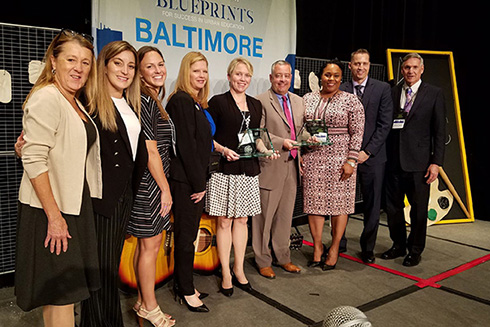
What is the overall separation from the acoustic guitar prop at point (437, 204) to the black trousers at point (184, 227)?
3.20 metres

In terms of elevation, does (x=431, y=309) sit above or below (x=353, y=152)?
below

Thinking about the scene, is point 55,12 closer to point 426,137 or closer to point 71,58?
point 71,58

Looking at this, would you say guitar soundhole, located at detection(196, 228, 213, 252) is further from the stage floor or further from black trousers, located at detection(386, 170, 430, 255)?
black trousers, located at detection(386, 170, 430, 255)

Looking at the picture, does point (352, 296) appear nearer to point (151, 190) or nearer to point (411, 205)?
point (411, 205)

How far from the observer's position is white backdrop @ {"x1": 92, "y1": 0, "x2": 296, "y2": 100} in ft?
9.87

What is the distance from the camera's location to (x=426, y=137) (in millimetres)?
3475

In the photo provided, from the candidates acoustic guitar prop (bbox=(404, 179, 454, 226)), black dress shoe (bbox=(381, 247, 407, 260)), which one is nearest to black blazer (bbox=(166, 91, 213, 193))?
black dress shoe (bbox=(381, 247, 407, 260))

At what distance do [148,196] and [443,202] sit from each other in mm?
4062

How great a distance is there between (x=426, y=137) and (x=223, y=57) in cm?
187

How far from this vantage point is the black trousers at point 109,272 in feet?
6.38

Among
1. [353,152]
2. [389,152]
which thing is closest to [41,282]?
[353,152]

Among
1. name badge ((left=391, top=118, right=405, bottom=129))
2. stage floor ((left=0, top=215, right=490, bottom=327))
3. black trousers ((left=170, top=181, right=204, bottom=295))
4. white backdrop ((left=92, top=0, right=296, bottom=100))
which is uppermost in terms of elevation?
white backdrop ((left=92, top=0, right=296, bottom=100))

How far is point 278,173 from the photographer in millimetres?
3102

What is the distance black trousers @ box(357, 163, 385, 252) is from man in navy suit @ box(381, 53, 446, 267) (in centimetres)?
19
